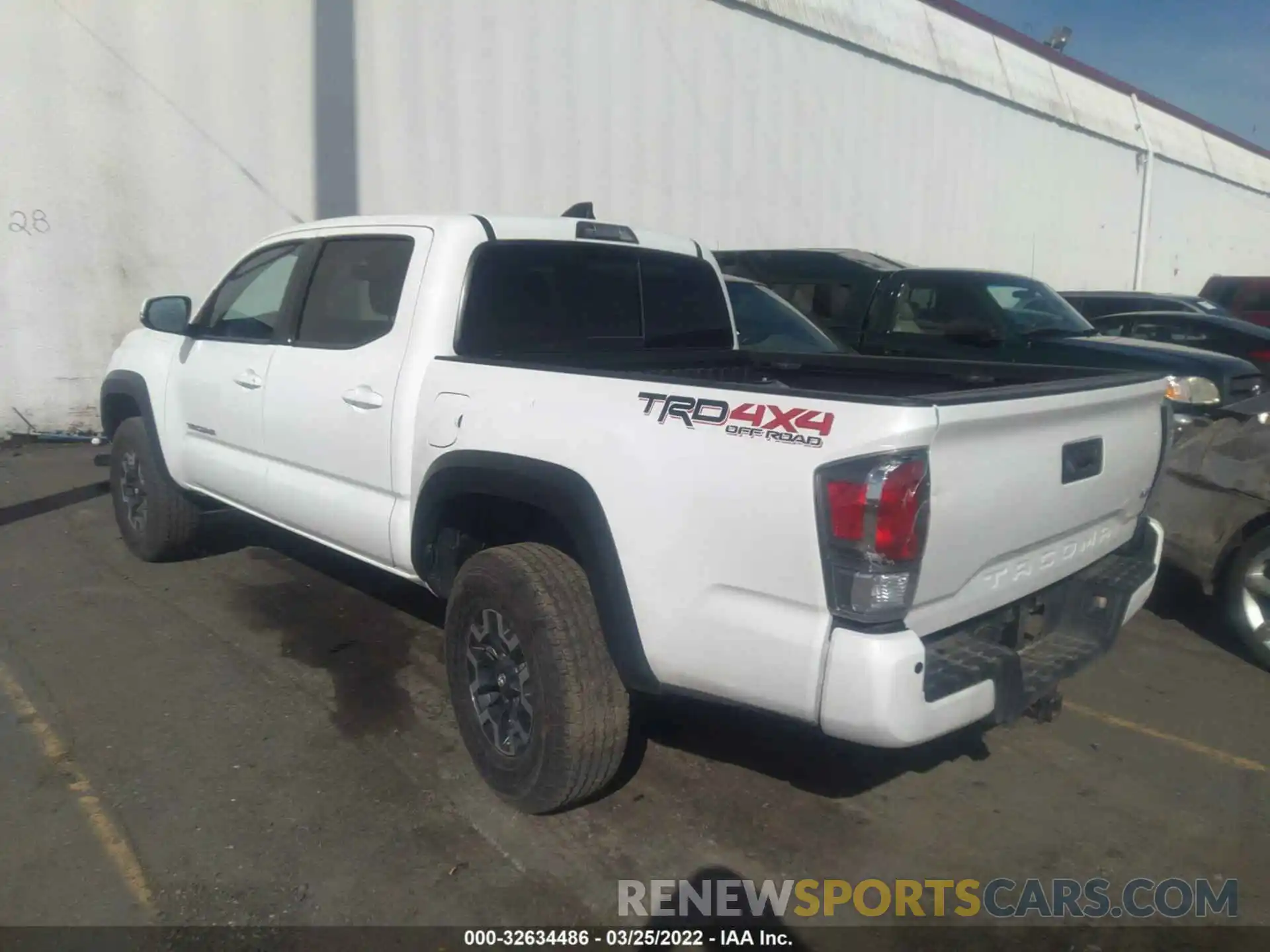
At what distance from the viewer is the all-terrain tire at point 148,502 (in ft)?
18.1

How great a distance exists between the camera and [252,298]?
509 cm

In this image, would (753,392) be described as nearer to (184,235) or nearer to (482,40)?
(184,235)

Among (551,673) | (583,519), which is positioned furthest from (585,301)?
(551,673)

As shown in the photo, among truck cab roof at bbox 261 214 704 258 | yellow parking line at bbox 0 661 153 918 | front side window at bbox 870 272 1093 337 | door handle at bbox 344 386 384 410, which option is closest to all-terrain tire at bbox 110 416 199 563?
yellow parking line at bbox 0 661 153 918

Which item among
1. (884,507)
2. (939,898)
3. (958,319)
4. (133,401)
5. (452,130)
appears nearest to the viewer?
(884,507)

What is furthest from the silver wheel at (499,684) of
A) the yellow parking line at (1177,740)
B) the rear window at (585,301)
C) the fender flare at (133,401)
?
the fender flare at (133,401)

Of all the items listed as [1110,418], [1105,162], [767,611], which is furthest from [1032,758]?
[1105,162]

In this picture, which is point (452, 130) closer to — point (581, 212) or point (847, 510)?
point (581, 212)

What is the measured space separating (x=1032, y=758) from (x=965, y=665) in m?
1.37

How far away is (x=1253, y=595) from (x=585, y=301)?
3.31 meters

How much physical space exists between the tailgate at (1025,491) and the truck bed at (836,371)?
0.42ft

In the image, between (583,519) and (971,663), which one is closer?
(971,663)

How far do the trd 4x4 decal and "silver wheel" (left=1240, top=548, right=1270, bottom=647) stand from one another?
3.24 m

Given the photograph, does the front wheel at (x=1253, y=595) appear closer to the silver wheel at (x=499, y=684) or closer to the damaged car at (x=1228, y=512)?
the damaged car at (x=1228, y=512)
